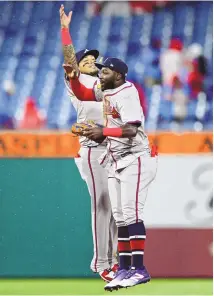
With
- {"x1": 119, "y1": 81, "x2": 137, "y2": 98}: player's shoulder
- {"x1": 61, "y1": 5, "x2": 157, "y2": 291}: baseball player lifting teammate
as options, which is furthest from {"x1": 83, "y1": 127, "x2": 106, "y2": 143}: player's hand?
{"x1": 119, "y1": 81, "x2": 137, "y2": 98}: player's shoulder

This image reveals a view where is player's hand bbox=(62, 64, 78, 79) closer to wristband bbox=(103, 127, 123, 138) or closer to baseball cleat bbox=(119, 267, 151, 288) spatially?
wristband bbox=(103, 127, 123, 138)

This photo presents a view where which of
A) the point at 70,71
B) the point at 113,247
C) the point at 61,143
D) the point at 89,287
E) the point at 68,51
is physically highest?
the point at 68,51

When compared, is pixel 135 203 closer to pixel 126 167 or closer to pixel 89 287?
pixel 126 167

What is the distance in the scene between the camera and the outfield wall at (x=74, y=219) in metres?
5.39

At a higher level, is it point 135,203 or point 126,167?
point 126,167

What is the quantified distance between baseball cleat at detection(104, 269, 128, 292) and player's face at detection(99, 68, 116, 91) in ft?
3.35

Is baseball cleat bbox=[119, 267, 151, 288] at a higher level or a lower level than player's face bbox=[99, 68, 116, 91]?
lower

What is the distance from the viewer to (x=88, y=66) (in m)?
4.96

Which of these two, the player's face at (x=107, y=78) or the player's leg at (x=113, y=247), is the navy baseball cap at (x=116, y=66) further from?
the player's leg at (x=113, y=247)

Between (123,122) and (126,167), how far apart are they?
0.82 feet

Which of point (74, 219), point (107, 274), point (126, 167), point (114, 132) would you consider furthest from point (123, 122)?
point (74, 219)

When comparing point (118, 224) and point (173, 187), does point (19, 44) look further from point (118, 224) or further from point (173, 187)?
point (118, 224)

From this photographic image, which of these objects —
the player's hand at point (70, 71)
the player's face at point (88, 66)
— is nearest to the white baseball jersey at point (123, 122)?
the player's hand at point (70, 71)

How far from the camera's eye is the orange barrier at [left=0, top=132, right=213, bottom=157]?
5.45m
